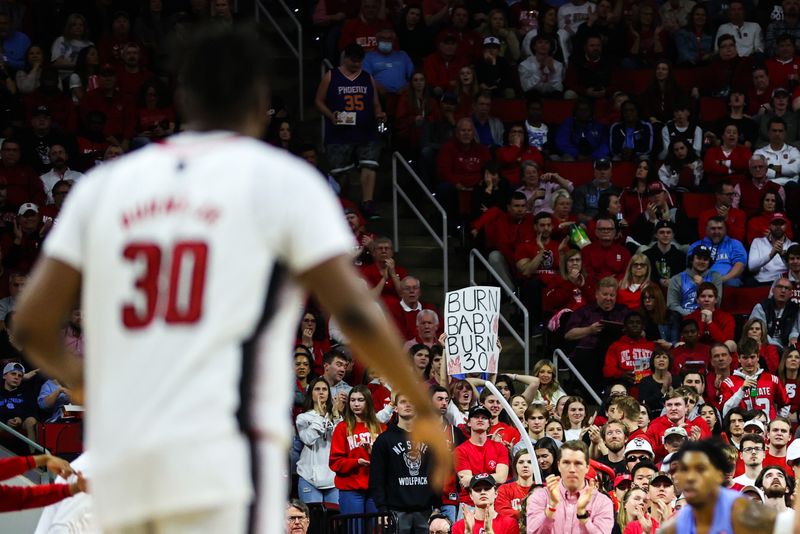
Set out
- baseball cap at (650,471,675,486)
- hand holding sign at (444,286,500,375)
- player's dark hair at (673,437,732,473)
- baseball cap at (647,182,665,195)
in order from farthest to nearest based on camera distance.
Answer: baseball cap at (647,182,665,195) < hand holding sign at (444,286,500,375) < baseball cap at (650,471,675,486) < player's dark hair at (673,437,732,473)

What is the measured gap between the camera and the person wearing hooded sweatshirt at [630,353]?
1648 cm

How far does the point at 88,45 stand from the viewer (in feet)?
61.2

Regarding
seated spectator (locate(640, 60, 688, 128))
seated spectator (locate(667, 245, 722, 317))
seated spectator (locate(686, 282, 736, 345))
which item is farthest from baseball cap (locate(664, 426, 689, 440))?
seated spectator (locate(640, 60, 688, 128))

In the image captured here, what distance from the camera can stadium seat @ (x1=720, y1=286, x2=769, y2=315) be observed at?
18.2 meters

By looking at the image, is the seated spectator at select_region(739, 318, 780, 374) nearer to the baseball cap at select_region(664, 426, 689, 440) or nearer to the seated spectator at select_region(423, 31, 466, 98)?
the baseball cap at select_region(664, 426, 689, 440)

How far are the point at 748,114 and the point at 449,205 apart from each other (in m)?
4.81

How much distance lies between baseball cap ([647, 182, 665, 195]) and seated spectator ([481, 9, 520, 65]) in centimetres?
320

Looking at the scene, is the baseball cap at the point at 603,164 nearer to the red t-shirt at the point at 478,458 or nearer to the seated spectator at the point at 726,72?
the seated spectator at the point at 726,72

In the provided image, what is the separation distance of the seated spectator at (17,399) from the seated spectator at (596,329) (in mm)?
6061

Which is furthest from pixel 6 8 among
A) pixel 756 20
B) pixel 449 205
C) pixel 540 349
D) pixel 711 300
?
pixel 756 20

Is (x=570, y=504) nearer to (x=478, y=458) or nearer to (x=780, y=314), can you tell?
(x=478, y=458)

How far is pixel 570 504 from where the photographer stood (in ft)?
38.8

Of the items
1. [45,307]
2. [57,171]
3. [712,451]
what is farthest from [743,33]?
[45,307]

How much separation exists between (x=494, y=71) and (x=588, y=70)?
5.16ft
